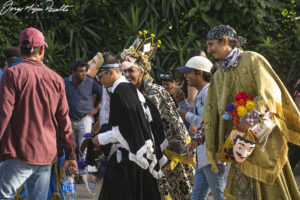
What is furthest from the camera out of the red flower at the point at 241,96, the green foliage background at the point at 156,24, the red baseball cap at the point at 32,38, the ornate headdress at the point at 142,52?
the green foliage background at the point at 156,24

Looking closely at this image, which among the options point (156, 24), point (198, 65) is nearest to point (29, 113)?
point (198, 65)

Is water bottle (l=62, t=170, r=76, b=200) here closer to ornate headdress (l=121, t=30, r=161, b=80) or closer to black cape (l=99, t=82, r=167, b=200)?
black cape (l=99, t=82, r=167, b=200)

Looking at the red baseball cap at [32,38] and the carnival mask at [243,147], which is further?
the red baseball cap at [32,38]

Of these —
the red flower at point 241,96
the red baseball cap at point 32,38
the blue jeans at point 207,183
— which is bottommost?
the blue jeans at point 207,183

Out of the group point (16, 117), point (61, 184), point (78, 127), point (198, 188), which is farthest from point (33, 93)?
point (78, 127)

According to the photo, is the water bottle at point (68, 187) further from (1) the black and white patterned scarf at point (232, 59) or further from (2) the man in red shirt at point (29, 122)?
(1) the black and white patterned scarf at point (232, 59)

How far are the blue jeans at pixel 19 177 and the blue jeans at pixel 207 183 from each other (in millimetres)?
1861

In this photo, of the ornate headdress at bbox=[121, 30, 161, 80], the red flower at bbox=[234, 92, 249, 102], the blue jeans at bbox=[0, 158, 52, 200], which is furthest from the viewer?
the ornate headdress at bbox=[121, 30, 161, 80]

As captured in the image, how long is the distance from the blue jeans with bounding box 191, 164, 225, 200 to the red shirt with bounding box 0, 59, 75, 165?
5.84 feet

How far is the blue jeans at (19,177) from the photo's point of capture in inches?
177

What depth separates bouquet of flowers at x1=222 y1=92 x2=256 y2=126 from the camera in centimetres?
452

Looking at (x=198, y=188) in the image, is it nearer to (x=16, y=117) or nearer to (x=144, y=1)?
(x=16, y=117)

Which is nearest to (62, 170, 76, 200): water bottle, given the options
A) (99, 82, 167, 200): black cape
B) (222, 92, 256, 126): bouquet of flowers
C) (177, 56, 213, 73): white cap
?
(99, 82, 167, 200): black cape

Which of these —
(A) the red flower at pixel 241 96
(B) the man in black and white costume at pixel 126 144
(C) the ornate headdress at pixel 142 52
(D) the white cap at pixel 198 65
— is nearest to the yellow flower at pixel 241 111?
(A) the red flower at pixel 241 96
